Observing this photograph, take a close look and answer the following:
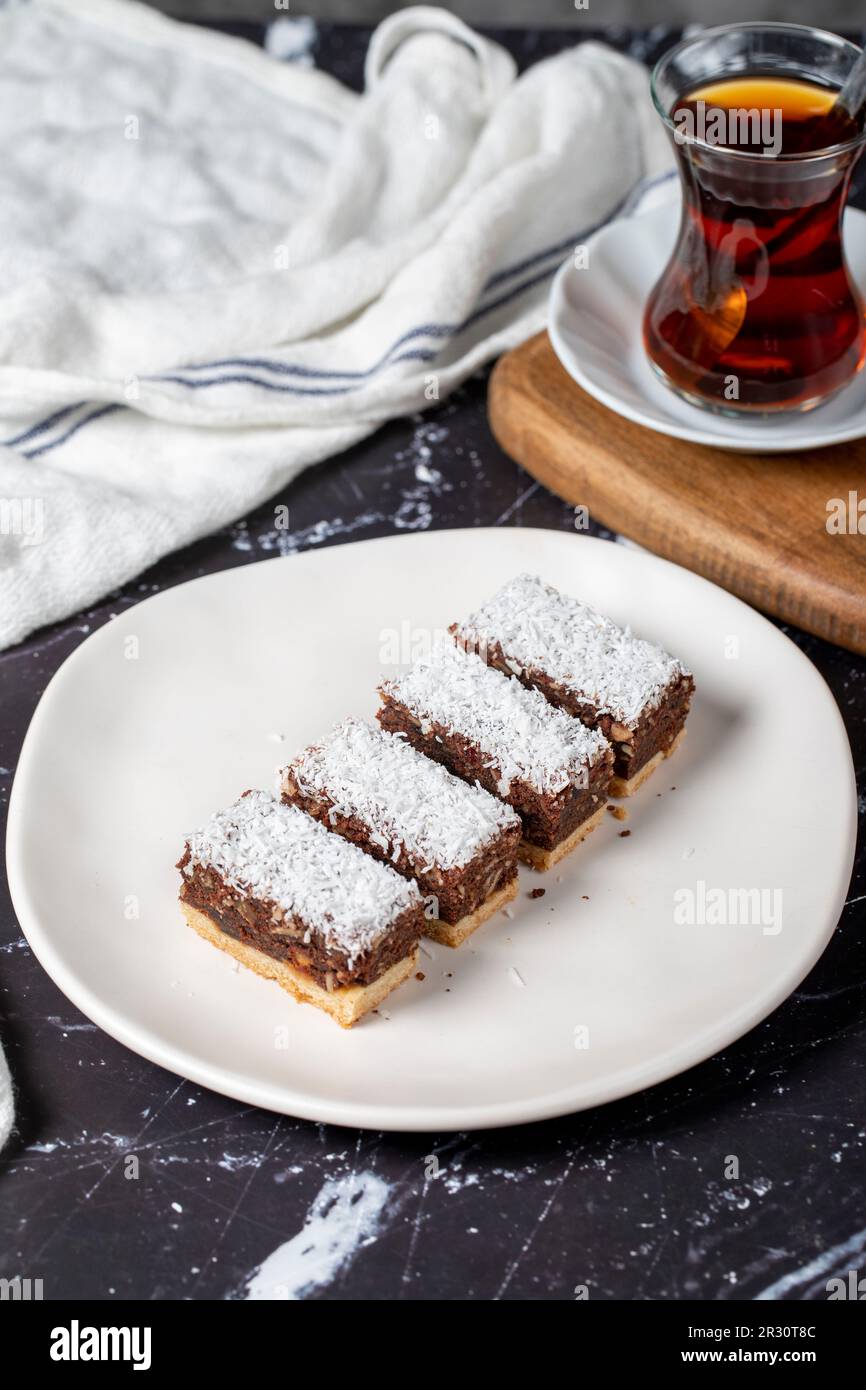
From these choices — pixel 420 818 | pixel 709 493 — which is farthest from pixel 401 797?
pixel 709 493

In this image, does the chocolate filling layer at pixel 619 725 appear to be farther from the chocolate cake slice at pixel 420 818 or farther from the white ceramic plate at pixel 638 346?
the white ceramic plate at pixel 638 346

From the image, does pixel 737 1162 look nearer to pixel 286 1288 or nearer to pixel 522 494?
pixel 286 1288

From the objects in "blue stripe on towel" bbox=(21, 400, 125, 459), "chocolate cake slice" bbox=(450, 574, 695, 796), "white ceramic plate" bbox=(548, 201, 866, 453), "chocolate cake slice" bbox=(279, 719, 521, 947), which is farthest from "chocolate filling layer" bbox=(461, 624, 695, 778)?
"blue stripe on towel" bbox=(21, 400, 125, 459)

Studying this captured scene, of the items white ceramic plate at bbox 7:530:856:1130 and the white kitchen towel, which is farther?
the white kitchen towel

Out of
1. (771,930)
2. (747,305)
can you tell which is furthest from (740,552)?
(771,930)

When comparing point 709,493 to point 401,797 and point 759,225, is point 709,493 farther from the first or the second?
point 401,797

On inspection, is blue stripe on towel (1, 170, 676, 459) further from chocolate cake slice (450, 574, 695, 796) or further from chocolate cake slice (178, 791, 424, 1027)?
chocolate cake slice (178, 791, 424, 1027)
